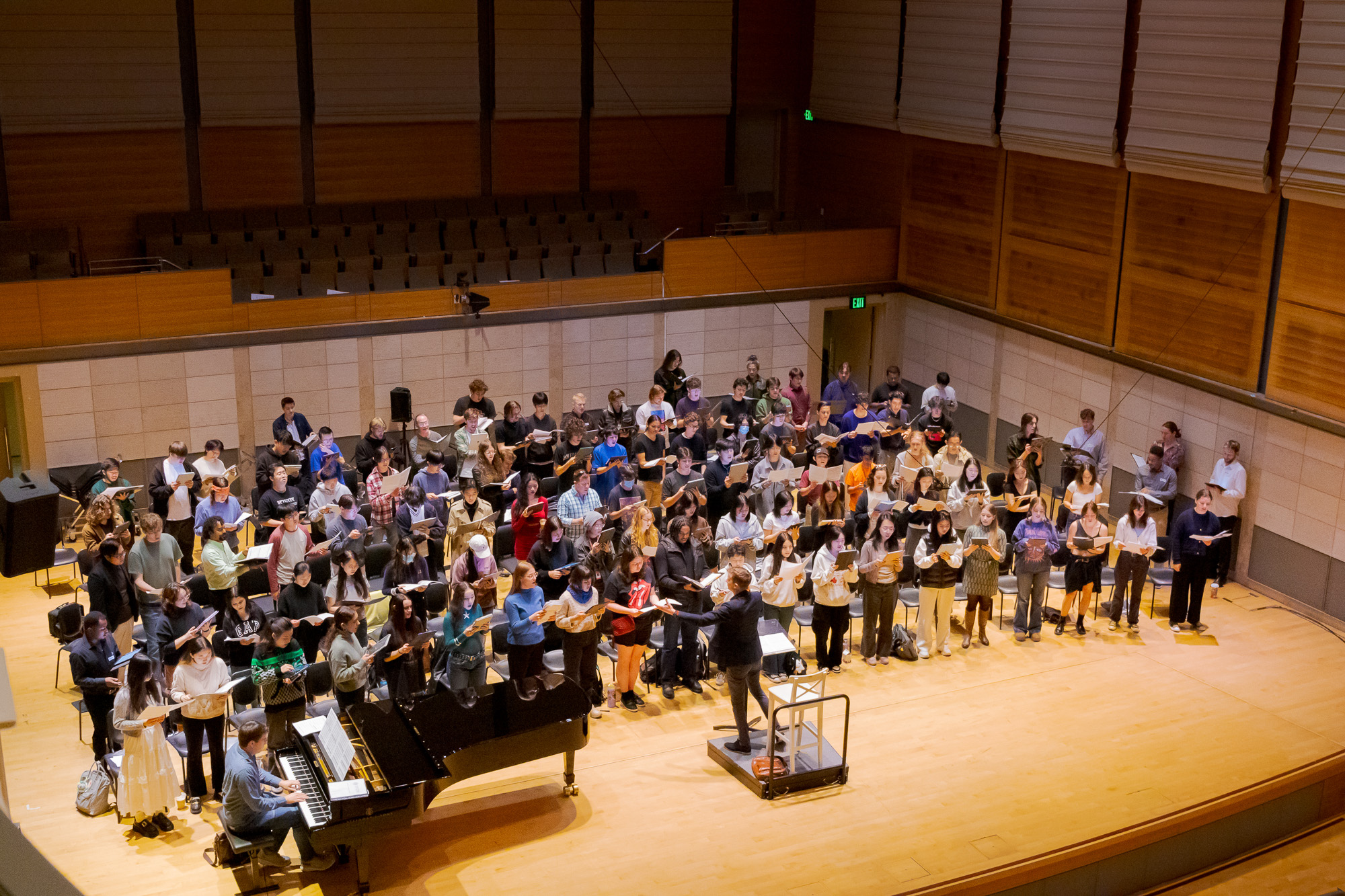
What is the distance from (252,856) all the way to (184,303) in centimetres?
794

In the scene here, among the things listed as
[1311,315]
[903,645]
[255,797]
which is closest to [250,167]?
[903,645]

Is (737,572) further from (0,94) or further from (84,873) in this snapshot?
(0,94)

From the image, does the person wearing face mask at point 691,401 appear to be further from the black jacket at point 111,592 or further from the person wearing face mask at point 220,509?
the black jacket at point 111,592

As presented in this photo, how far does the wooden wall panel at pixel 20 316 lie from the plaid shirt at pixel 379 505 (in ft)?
13.6

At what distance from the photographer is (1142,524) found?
1178 centimetres

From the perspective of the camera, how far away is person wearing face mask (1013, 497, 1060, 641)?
11594 millimetres

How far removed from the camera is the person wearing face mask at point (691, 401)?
1427 cm

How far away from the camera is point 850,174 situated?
1920 centimetres

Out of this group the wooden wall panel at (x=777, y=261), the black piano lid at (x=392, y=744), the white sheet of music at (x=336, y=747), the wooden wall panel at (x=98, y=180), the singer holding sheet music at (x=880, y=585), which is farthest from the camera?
the wooden wall panel at (x=777, y=261)

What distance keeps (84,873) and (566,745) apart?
3.09m

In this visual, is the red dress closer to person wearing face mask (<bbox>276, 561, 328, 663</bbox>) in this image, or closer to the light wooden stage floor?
the light wooden stage floor

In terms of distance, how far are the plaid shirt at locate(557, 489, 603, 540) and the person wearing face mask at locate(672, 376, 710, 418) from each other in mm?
2824

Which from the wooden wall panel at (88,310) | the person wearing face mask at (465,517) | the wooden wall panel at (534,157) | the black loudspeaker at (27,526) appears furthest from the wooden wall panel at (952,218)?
the black loudspeaker at (27,526)

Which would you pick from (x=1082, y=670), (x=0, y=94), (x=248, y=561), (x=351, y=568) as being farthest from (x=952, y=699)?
(x=0, y=94)
